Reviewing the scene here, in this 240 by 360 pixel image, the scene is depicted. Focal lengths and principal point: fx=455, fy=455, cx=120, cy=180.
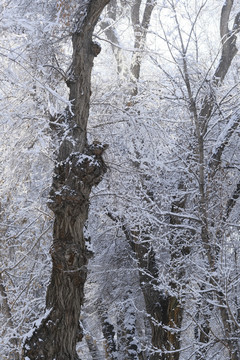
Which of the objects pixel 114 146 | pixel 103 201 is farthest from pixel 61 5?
pixel 103 201

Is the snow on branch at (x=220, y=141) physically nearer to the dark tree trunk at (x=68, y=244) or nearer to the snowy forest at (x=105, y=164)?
the snowy forest at (x=105, y=164)

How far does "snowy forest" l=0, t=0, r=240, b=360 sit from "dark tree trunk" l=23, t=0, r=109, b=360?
0.01 metres

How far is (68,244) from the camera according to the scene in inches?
211

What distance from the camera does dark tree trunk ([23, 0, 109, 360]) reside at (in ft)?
16.8

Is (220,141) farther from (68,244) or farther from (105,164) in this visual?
(68,244)

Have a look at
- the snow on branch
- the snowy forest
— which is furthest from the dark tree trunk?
the snow on branch

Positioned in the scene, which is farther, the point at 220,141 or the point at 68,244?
the point at 220,141

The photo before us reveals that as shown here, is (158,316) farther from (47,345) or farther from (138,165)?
(47,345)

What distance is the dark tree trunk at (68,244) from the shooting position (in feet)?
16.8

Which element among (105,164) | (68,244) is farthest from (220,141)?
(68,244)

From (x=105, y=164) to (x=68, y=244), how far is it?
43.9 inches

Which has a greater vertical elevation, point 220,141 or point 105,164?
point 220,141

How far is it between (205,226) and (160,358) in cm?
404

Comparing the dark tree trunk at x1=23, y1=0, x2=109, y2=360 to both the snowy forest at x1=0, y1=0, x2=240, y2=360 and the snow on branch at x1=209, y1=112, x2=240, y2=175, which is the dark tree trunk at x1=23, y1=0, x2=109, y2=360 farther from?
the snow on branch at x1=209, y1=112, x2=240, y2=175
